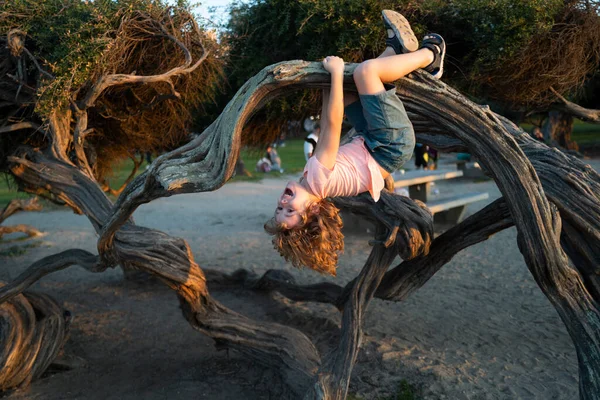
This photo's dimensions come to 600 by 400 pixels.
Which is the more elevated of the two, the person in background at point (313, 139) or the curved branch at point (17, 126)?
the curved branch at point (17, 126)

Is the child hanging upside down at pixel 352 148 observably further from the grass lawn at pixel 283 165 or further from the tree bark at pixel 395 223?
the grass lawn at pixel 283 165

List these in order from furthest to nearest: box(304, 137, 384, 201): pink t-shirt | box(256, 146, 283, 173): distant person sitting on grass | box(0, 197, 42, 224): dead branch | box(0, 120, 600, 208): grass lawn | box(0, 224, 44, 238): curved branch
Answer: box(256, 146, 283, 173): distant person sitting on grass
box(0, 120, 600, 208): grass lawn
box(0, 224, 44, 238): curved branch
box(0, 197, 42, 224): dead branch
box(304, 137, 384, 201): pink t-shirt

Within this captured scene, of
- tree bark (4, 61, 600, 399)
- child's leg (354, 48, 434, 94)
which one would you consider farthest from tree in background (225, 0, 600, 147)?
child's leg (354, 48, 434, 94)

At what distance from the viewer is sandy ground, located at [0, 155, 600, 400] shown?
4.69 m

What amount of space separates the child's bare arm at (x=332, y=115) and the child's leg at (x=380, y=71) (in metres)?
0.09

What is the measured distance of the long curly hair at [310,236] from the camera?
10.4 feet

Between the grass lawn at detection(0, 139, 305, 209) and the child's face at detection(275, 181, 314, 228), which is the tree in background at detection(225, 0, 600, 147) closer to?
the grass lawn at detection(0, 139, 305, 209)

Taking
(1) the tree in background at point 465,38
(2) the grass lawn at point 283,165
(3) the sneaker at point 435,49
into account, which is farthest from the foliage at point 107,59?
(2) the grass lawn at point 283,165

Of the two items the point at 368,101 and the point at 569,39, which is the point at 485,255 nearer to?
the point at 569,39

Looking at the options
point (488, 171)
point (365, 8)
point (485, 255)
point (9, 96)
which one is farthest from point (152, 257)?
point (485, 255)

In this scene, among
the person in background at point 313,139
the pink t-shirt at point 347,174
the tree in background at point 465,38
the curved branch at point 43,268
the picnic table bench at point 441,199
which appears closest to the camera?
the pink t-shirt at point 347,174

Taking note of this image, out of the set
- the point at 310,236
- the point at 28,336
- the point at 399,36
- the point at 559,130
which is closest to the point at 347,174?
the point at 310,236

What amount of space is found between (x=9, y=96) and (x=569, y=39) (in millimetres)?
4985

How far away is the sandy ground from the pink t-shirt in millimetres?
2114
